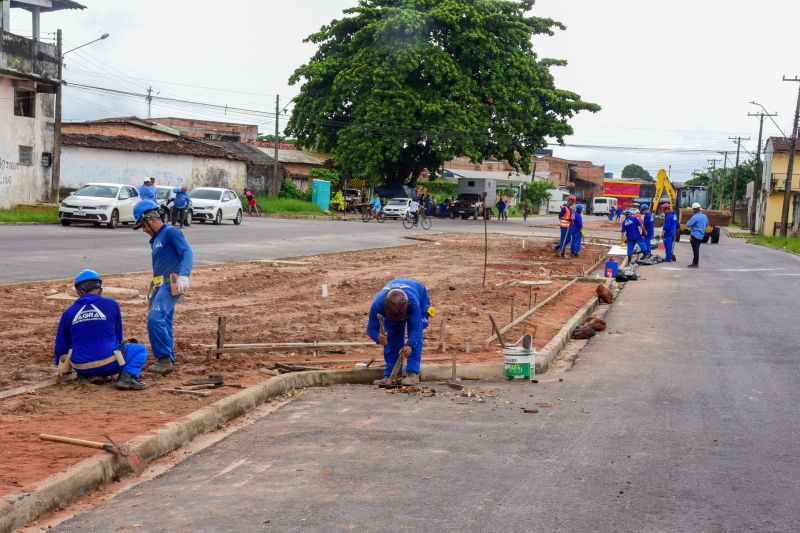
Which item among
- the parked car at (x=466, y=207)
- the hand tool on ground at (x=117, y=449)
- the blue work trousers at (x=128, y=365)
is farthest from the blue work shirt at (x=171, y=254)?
the parked car at (x=466, y=207)

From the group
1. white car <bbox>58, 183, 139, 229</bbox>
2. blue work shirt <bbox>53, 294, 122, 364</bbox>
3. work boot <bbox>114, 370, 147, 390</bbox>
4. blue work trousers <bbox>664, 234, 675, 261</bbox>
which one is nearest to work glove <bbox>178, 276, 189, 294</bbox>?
blue work shirt <bbox>53, 294, 122, 364</bbox>

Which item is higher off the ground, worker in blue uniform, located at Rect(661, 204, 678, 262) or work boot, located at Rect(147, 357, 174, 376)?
worker in blue uniform, located at Rect(661, 204, 678, 262)

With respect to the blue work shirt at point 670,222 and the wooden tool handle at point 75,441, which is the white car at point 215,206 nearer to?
the blue work shirt at point 670,222

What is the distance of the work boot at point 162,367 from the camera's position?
28.2 ft

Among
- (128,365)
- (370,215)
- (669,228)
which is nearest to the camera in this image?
(128,365)

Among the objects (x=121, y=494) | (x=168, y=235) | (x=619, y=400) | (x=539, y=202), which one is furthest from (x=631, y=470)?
(x=539, y=202)

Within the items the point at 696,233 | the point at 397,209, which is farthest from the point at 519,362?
the point at 397,209

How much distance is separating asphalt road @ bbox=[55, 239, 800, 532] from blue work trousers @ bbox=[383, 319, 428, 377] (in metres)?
0.45

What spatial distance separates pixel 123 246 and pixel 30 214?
479 inches

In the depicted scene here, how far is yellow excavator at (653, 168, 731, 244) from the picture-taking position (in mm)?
35406

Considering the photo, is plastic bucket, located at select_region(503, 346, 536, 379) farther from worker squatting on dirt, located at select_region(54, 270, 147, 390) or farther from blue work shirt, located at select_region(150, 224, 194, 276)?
worker squatting on dirt, located at select_region(54, 270, 147, 390)

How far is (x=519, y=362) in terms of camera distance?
9.48m

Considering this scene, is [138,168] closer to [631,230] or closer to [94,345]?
[631,230]

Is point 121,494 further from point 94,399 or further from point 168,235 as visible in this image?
point 168,235
